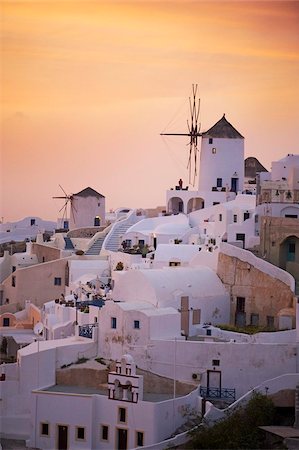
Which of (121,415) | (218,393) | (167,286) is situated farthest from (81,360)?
(218,393)

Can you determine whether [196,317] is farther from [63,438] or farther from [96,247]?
[96,247]

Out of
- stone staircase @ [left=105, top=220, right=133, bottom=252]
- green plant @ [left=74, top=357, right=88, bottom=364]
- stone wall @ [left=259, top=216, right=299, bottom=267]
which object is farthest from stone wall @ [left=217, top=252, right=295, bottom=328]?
stone staircase @ [left=105, top=220, right=133, bottom=252]

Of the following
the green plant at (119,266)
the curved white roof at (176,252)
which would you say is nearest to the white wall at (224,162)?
the curved white roof at (176,252)

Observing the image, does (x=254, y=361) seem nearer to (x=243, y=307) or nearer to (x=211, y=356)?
(x=211, y=356)

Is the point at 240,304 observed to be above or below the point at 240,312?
above

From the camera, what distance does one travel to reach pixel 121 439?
1653cm

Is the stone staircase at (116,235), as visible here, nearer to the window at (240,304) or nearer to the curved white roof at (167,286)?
the curved white roof at (167,286)

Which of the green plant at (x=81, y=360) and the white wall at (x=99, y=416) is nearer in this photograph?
the white wall at (x=99, y=416)

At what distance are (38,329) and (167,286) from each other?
2740 millimetres

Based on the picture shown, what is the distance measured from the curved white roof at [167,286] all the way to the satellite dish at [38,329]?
1.70 m

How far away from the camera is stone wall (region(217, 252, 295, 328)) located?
18516 millimetres

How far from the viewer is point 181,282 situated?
1866 cm

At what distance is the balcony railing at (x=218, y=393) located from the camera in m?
17.0

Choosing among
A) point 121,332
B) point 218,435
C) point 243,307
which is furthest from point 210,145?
point 218,435
